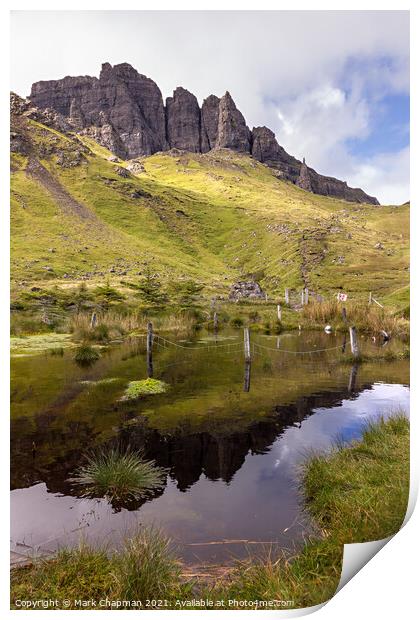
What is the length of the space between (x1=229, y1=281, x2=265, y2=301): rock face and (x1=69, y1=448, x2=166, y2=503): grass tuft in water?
27892 mm

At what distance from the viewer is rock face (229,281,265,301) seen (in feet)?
116

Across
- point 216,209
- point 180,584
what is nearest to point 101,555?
point 180,584

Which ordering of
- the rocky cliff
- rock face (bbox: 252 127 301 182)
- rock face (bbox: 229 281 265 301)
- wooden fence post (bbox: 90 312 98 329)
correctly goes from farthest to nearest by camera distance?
rock face (bbox: 252 127 301 182), the rocky cliff, rock face (bbox: 229 281 265 301), wooden fence post (bbox: 90 312 98 329)

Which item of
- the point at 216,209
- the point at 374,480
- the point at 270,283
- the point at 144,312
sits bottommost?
the point at 374,480

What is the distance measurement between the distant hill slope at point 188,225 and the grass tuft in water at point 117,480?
4175mm

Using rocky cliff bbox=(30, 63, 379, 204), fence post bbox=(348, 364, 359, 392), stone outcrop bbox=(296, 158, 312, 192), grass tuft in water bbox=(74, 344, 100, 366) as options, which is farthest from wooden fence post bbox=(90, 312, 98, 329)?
stone outcrop bbox=(296, 158, 312, 192)

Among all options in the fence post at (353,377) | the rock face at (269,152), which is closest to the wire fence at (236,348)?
the fence post at (353,377)

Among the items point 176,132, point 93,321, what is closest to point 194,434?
point 93,321

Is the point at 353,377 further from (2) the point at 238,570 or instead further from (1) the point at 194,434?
(2) the point at 238,570

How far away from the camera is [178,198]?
77750 mm

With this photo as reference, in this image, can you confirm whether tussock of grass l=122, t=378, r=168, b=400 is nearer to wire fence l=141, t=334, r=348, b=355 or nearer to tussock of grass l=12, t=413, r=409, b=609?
wire fence l=141, t=334, r=348, b=355

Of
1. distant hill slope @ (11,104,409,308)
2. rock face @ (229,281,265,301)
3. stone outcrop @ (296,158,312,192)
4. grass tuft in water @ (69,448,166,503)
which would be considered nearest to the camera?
grass tuft in water @ (69,448,166,503)

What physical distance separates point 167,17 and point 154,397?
789cm
